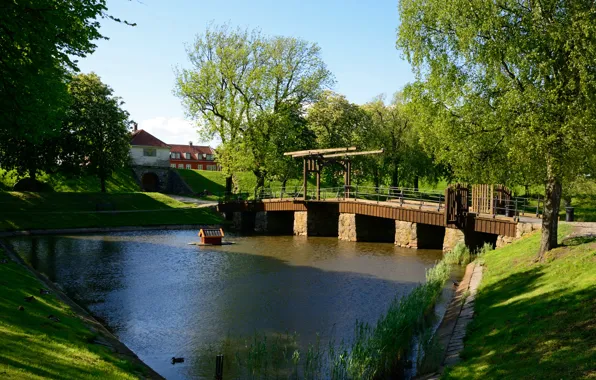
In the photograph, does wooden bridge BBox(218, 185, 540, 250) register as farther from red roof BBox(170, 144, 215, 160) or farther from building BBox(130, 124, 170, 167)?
red roof BBox(170, 144, 215, 160)

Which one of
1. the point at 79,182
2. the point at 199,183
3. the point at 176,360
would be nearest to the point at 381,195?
the point at 176,360

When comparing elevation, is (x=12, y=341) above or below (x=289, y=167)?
below

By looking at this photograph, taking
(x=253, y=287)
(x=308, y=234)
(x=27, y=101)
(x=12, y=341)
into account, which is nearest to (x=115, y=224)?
(x=308, y=234)

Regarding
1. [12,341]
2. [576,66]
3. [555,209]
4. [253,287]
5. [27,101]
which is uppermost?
[576,66]

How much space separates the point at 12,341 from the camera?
9.49 m

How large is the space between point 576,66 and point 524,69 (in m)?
1.53

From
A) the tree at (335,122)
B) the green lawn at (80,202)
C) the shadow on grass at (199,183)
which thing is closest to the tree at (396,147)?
the tree at (335,122)

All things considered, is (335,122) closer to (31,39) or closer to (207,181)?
(207,181)

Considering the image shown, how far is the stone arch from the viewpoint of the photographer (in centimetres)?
7081

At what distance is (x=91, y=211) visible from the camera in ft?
150

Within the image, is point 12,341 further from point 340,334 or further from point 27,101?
point 340,334

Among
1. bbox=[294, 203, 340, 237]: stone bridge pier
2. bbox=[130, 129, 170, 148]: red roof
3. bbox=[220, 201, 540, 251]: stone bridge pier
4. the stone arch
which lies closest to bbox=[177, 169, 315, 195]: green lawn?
the stone arch

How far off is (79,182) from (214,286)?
1687 inches

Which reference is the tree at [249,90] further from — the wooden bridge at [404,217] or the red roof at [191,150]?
the red roof at [191,150]
